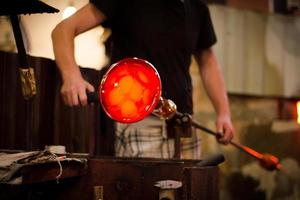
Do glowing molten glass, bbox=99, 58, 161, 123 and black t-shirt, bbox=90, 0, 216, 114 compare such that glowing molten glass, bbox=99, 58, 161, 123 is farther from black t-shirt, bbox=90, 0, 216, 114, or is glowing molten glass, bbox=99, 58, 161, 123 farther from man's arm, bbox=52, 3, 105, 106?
black t-shirt, bbox=90, 0, 216, 114

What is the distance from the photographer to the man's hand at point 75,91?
2.55 meters

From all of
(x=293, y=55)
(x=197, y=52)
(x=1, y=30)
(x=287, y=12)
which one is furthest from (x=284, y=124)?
(x=1, y=30)

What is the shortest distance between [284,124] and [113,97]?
379 centimetres

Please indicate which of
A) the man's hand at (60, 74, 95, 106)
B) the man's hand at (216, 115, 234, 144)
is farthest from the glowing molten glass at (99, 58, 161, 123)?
the man's hand at (216, 115, 234, 144)

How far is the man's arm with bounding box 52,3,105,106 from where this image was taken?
258cm

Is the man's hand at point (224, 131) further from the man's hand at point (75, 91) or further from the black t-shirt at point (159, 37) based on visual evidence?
the man's hand at point (75, 91)

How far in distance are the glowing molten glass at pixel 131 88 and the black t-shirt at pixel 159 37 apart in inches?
35.1

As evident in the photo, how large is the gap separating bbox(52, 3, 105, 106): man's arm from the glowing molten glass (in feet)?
0.90

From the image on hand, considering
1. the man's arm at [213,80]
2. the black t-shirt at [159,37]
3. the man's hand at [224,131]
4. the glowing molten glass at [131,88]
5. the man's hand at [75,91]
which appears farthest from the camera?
the man's arm at [213,80]

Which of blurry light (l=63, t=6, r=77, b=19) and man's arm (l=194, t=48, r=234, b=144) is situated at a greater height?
blurry light (l=63, t=6, r=77, b=19)

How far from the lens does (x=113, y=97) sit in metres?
2.32

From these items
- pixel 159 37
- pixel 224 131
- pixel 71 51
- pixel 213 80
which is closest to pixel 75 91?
pixel 71 51

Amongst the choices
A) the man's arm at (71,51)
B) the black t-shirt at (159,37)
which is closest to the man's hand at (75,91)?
the man's arm at (71,51)

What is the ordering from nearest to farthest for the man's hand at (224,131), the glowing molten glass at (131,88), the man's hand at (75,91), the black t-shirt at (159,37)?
the glowing molten glass at (131,88) → the man's hand at (75,91) → the black t-shirt at (159,37) → the man's hand at (224,131)
